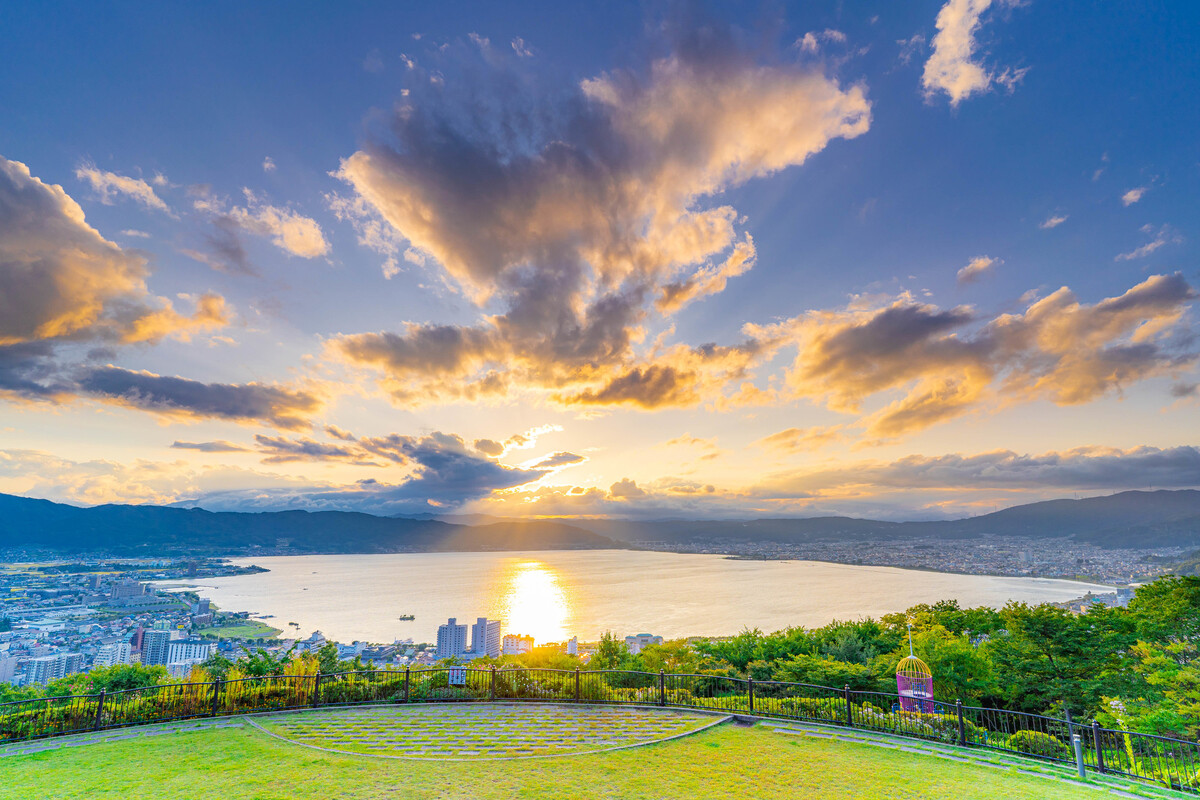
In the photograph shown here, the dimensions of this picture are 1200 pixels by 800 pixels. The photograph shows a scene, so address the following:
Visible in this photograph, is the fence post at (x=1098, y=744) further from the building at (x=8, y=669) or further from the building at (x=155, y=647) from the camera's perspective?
the building at (x=155, y=647)

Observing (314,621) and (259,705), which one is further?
(314,621)

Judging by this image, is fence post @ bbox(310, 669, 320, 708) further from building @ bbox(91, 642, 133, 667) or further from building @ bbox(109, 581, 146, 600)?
building @ bbox(109, 581, 146, 600)

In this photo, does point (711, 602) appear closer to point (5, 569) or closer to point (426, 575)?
point (426, 575)

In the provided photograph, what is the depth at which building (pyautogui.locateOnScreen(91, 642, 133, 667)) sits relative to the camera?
26516mm

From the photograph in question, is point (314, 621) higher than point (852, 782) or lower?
lower

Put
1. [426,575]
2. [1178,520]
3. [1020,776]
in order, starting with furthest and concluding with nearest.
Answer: [1178,520]
[426,575]
[1020,776]

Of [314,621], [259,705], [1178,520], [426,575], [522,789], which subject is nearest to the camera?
[522,789]

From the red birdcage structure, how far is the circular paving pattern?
19.6ft

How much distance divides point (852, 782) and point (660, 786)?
3210 millimetres

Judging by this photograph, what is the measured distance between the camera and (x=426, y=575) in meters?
124

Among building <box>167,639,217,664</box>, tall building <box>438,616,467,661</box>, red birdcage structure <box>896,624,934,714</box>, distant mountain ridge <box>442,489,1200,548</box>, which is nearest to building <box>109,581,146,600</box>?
building <box>167,639,217,664</box>

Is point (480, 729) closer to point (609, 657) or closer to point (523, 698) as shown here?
point (523, 698)

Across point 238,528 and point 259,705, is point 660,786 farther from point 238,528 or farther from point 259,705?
point 238,528

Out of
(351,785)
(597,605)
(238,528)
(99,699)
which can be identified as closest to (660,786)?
(351,785)
